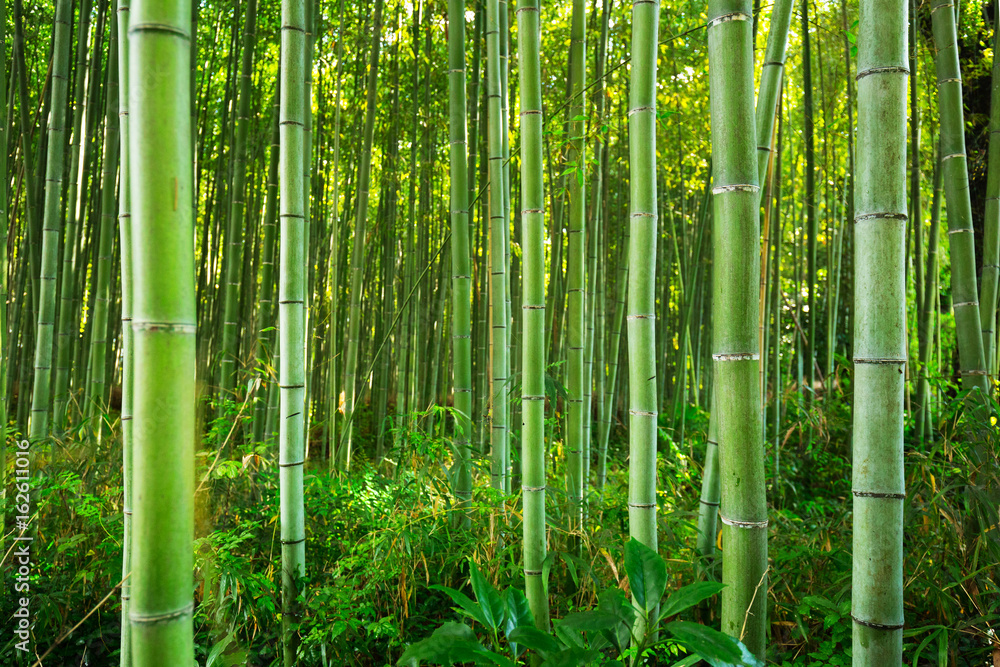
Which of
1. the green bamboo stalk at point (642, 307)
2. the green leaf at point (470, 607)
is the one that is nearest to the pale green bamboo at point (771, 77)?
the green bamboo stalk at point (642, 307)

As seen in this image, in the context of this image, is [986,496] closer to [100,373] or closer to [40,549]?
[40,549]

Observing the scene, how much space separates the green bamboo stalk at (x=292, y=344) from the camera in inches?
63.7

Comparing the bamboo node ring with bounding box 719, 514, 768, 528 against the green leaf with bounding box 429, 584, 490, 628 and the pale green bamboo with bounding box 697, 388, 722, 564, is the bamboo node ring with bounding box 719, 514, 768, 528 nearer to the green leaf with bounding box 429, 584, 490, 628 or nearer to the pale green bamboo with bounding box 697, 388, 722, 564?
the green leaf with bounding box 429, 584, 490, 628

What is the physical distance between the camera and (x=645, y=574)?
1.18 meters

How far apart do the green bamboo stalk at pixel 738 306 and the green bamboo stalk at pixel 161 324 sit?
80 centimetres

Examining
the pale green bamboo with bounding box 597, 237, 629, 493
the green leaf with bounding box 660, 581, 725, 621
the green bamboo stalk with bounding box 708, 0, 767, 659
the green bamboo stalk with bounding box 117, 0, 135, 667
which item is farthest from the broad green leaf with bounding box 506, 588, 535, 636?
the pale green bamboo with bounding box 597, 237, 629, 493

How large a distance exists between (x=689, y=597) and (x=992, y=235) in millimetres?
1868

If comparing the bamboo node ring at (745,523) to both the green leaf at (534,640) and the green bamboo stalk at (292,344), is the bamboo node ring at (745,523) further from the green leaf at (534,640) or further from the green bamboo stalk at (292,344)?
the green bamboo stalk at (292,344)

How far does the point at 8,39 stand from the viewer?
3.56m

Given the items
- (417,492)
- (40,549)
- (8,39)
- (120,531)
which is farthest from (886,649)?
(8,39)

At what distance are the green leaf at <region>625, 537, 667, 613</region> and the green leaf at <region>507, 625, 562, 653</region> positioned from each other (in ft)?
0.56

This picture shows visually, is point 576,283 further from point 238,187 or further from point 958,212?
point 238,187

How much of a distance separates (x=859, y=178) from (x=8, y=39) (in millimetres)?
4275

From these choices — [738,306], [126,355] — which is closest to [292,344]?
[126,355]
